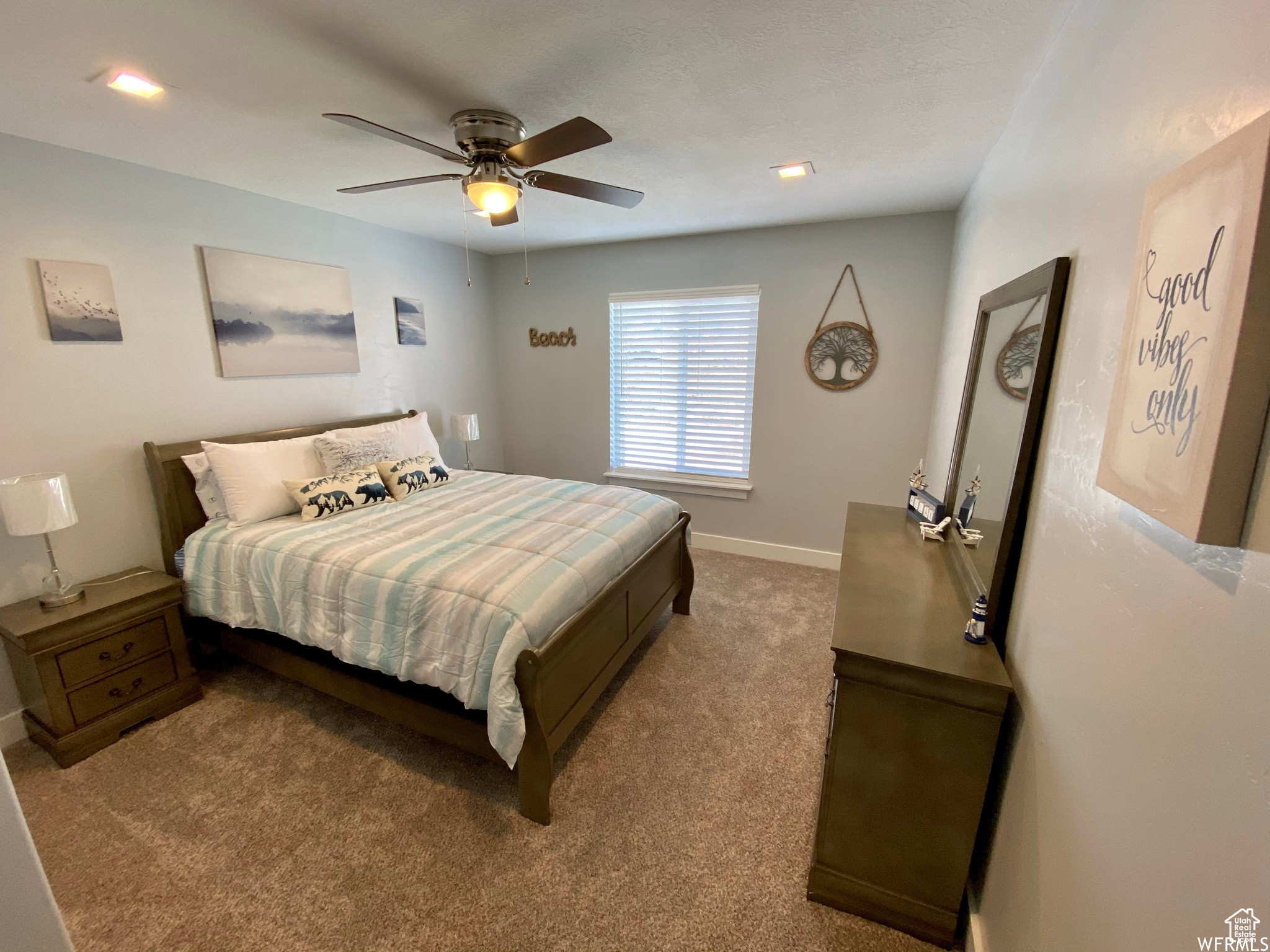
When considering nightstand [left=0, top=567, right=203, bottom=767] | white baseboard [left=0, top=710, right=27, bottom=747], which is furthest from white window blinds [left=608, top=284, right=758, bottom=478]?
white baseboard [left=0, top=710, right=27, bottom=747]

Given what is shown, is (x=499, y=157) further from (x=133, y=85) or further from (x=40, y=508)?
(x=40, y=508)

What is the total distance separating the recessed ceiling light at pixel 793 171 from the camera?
237 centimetres

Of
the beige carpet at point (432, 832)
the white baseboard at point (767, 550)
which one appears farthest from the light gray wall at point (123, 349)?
the white baseboard at point (767, 550)

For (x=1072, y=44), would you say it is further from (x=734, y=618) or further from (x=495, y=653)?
(x=734, y=618)

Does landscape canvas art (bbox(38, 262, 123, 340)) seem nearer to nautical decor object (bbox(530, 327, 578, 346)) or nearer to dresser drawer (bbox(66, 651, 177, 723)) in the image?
dresser drawer (bbox(66, 651, 177, 723))

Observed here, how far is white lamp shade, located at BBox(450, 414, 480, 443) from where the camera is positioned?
158 inches

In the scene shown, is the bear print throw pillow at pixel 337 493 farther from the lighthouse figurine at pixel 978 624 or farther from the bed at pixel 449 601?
the lighthouse figurine at pixel 978 624

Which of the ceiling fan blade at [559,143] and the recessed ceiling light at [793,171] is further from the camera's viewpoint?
the recessed ceiling light at [793,171]

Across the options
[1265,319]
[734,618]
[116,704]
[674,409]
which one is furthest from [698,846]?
[674,409]

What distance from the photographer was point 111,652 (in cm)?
214

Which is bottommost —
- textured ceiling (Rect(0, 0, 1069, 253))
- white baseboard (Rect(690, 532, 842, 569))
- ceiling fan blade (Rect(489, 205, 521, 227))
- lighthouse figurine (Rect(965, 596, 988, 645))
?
white baseboard (Rect(690, 532, 842, 569))

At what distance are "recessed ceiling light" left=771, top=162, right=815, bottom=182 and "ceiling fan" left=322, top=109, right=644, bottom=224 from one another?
0.79 meters

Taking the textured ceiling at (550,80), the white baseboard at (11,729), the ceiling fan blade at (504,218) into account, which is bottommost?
the white baseboard at (11,729)

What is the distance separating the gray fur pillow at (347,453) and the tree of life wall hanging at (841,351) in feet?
9.66
